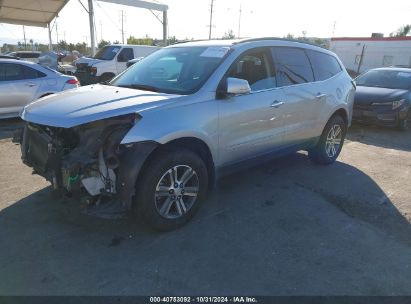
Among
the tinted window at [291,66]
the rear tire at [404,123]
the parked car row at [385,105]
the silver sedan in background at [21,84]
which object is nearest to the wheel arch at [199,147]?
the tinted window at [291,66]

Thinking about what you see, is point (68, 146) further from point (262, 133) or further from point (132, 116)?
point (262, 133)

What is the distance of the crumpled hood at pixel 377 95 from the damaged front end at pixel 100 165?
25.0 feet

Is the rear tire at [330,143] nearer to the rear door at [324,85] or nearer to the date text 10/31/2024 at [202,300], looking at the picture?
the rear door at [324,85]

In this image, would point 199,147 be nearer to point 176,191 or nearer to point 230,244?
point 176,191

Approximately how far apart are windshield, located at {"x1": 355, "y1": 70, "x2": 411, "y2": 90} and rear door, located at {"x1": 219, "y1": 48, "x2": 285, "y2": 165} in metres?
6.80

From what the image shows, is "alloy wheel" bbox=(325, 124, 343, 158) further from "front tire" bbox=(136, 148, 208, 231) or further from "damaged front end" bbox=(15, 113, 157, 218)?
"damaged front end" bbox=(15, 113, 157, 218)

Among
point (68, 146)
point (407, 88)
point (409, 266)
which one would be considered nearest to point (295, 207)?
point (409, 266)

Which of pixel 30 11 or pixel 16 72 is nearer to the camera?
pixel 16 72

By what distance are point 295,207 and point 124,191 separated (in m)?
2.15

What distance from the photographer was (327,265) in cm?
329

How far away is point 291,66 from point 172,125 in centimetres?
231

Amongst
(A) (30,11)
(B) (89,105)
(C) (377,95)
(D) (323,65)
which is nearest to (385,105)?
(C) (377,95)

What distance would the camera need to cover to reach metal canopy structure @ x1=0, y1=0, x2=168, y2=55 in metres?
19.4

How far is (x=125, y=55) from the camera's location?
613 inches
